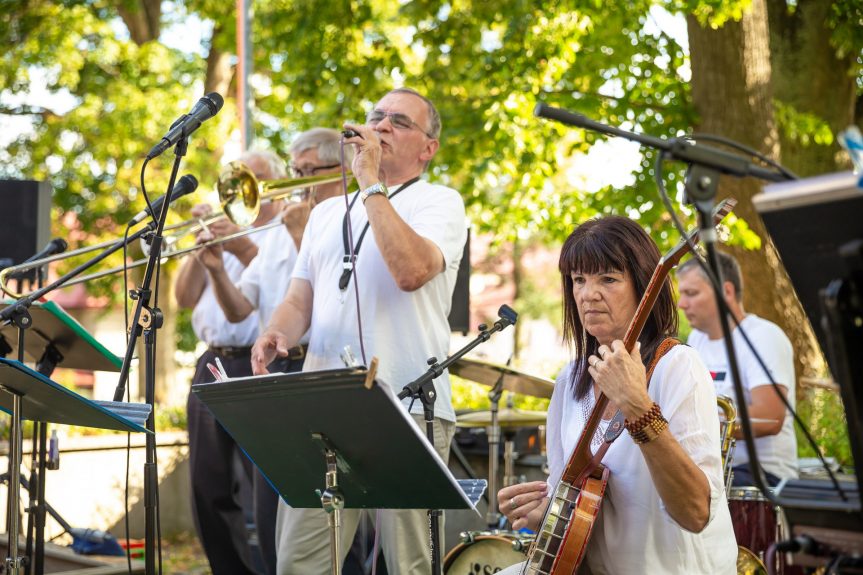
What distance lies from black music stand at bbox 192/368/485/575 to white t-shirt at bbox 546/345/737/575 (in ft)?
1.35

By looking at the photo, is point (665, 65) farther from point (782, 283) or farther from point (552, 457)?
point (552, 457)

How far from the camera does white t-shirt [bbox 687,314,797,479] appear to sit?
5.11 meters

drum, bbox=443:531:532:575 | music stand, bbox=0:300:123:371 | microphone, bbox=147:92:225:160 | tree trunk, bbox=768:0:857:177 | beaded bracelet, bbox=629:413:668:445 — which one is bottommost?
drum, bbox=443:531:532:575

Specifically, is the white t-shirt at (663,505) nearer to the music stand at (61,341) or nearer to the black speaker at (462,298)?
the music stand at (61,341)

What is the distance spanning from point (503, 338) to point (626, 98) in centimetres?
1901

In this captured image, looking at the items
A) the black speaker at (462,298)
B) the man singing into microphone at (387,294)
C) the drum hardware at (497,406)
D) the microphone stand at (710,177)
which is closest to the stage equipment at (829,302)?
the microphone stand at (710,177)

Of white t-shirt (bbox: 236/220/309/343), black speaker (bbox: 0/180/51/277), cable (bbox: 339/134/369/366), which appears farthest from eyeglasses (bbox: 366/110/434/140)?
black speaker (bbox: 0/180/51/277)

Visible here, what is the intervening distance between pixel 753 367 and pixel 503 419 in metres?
1.37

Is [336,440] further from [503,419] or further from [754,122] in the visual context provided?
[754,122]

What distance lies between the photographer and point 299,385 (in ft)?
8.55

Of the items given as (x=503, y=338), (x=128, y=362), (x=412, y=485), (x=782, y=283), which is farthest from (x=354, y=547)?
(x=503, y=338)

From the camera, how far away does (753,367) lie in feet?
17.2

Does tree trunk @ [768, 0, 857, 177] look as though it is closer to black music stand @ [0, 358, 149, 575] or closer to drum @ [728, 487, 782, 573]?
drum @ [728, 487, 782, 573]

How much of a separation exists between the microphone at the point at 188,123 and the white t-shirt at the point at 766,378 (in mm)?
2835
